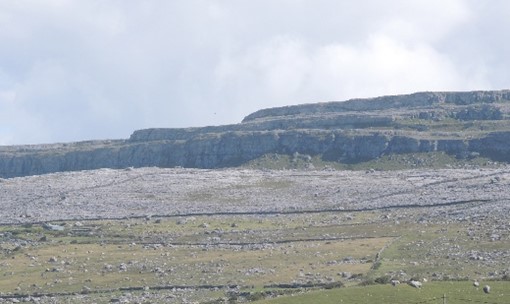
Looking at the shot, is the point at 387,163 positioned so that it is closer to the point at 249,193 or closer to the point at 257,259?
the point at 249,193

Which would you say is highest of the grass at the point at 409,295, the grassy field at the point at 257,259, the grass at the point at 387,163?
the grass at the point at 387,163

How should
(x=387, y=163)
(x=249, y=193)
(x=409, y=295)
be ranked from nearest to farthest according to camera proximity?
(x=409, y=295) < (x=249, y=193) < (x=387, y=163)

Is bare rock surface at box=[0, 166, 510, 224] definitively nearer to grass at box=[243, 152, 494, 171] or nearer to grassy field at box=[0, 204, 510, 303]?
grassy field at box=[0, 204, 510, 303]

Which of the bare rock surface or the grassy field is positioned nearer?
the grassy field

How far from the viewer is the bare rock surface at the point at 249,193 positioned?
130 meters

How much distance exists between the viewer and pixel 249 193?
5871 inches

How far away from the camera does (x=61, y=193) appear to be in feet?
519

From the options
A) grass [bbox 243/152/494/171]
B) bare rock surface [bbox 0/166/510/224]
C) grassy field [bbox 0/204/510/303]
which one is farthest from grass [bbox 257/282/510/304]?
grass [bbox 243/152/494/171]

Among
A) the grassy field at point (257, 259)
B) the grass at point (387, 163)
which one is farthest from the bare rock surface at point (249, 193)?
the grass at point (387, 163)

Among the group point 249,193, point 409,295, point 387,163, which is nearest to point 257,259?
point 409,295

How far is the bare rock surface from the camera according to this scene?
13000 centimetres

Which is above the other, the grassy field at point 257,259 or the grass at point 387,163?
the grass at point 387,163

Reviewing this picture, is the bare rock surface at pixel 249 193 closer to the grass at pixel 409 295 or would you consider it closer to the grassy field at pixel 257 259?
the grassy field at pixel 257 259

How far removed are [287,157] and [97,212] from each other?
65.5 meters
